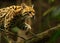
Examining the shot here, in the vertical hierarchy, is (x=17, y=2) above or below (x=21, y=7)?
above

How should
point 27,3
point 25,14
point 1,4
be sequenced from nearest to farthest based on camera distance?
point 25,14 → point 27,3 → point 1,4

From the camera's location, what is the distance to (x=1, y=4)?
2248 mm

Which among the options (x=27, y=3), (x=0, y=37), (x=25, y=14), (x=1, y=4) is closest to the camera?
(x=25, y=14)

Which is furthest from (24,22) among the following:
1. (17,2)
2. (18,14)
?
(17,2)

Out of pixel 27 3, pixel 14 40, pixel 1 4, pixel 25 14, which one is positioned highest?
pixel 1 4

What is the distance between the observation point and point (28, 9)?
70.7 inches

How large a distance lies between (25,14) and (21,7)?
8cm

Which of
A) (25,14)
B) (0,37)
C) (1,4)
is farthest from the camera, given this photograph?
(1,4)

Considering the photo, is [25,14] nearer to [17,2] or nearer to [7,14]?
[7,14]

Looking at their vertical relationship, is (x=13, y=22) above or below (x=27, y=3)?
below

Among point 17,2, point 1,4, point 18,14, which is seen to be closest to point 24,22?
point 18,14

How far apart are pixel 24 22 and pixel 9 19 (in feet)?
0.51

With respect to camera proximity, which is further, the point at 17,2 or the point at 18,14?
the point at 17,2

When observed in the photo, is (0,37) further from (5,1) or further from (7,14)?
(5,1)
